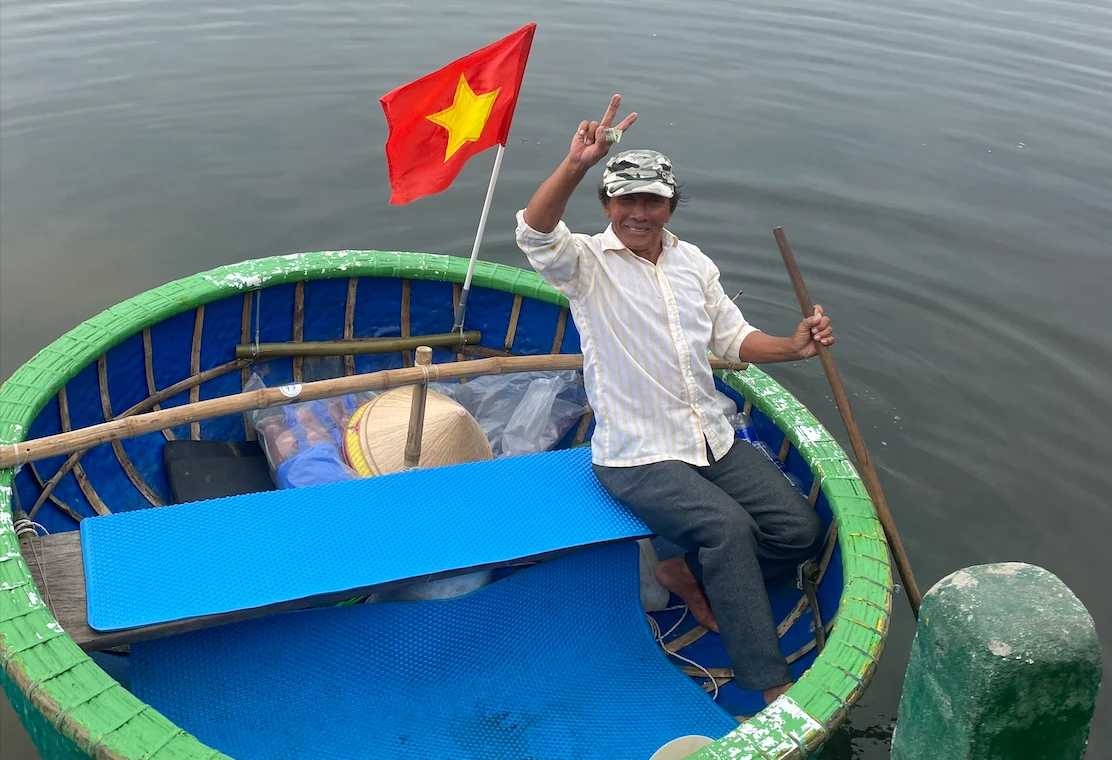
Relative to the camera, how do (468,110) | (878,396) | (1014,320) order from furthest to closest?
(1014,320) < (878,396) < (468,110)

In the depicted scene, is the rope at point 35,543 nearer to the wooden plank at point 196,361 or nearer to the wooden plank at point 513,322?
the wooden plank at point 196,361

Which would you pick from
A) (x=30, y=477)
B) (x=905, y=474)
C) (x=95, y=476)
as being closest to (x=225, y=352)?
(x=95, y=476)

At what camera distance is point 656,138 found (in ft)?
24.6

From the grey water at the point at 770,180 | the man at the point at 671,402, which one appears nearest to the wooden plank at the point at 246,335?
the grey water at the point at 770,180

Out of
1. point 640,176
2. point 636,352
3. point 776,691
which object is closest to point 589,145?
point 640,176

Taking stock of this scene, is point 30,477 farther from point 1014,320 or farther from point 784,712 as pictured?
point 1014,320

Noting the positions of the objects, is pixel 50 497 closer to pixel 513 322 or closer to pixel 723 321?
pixel 513 322

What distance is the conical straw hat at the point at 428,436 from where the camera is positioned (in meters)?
3.32

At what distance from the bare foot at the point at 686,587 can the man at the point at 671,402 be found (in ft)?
0.36

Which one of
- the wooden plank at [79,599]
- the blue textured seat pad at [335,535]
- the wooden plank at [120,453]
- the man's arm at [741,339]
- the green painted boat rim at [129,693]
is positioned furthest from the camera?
the wooden plank at [120,453]

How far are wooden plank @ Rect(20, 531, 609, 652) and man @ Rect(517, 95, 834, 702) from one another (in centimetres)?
77

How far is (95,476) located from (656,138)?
5487mm

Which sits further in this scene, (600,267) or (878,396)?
(878,396)

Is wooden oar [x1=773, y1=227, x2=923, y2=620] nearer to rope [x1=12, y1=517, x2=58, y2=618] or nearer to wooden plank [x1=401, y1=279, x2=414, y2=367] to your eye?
wooden plank [x1=401, y1=279, x2=414, y2=367]
